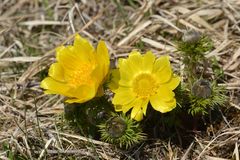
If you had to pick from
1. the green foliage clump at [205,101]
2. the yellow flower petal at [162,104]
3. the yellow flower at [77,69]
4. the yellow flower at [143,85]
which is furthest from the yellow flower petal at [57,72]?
the green foliage clump at [205,101]

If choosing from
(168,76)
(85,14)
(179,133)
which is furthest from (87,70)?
(85,14)

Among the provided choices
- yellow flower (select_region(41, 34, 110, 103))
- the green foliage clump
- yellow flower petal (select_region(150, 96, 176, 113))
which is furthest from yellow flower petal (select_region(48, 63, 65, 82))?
the green foliage clump

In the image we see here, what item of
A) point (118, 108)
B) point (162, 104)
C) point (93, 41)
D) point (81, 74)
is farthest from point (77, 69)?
point (93, 41)

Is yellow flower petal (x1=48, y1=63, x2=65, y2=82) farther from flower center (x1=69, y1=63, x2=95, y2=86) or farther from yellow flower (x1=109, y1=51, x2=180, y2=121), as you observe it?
yellow flower (x1=109, y1=51, x2=180, y2=121)

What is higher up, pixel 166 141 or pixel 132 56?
pixel 132 56

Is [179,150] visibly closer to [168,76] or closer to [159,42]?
[168,76]

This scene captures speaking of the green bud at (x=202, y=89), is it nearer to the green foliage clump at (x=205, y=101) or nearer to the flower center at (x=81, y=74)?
the green foliage clump at (x=205, y=101)
